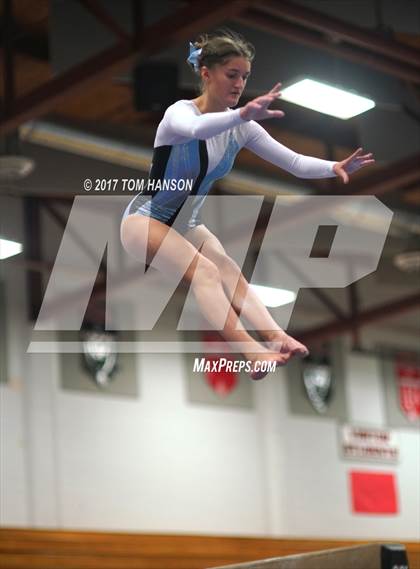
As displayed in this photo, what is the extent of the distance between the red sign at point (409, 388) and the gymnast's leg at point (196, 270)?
21.7 metres

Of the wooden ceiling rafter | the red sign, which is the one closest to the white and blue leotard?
the wooden ceiling rafter

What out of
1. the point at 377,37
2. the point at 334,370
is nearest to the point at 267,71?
the point at 377,37

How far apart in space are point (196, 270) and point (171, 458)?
16.6 meters

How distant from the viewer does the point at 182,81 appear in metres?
6.50

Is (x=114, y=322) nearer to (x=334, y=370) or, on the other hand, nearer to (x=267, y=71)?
(x=267, y=71)

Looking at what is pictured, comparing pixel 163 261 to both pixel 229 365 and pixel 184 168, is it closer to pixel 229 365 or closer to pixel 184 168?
pixel 184 168

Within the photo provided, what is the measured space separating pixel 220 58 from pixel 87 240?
5.14 ft

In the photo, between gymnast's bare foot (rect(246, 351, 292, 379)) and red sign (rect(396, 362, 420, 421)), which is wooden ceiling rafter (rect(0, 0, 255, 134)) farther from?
red sign (rect(396, 362, 420, 421))

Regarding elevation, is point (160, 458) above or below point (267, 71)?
below

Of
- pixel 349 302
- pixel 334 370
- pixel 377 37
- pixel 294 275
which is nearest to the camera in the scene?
pixel 294 275

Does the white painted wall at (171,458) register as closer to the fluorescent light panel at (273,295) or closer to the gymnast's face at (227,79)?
the fluorescent light panel at (273,295)

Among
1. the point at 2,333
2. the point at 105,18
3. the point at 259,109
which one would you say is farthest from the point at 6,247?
the point at 2,333

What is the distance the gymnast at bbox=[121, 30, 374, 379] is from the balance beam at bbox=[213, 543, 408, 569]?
148 centimetres

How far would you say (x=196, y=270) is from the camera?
14.0 ft
